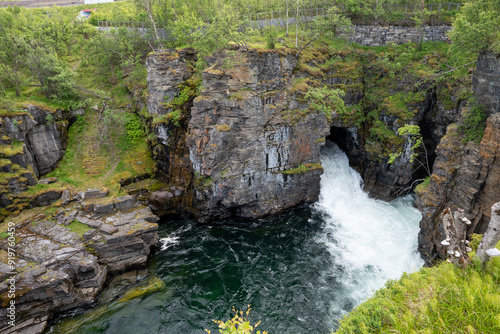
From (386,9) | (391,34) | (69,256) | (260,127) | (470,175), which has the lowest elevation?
(69,256)

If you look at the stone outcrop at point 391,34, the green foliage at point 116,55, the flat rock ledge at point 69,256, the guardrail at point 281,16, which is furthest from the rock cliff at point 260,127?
the guardrail at point 281,16

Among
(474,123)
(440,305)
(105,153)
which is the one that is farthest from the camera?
(105,153)

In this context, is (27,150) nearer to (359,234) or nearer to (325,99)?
(325,99)

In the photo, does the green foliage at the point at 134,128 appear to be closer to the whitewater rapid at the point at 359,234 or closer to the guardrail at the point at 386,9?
the guardrail at the point at 386,9

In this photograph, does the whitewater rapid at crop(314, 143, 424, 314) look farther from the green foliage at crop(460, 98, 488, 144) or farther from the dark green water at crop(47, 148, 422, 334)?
the green foliage at crop(460, 98, 488, 144)

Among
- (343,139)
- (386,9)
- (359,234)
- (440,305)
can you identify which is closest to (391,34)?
(386,9)

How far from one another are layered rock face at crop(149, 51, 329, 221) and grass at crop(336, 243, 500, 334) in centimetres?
1937

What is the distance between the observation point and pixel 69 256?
20.8m

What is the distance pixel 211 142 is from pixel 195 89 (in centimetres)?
752

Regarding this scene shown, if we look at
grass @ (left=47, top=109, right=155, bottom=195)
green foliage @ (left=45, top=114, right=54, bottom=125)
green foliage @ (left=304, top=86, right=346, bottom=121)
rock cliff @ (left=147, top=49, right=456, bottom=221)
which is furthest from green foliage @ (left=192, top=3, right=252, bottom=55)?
green foliage @ (left=45, top=114, right=54, bottom=125)

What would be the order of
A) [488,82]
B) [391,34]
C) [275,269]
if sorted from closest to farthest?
[488,82] < [275,269] < [391,34]

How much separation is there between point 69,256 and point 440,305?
22841 millimetres

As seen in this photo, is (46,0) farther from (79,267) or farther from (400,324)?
(400,324)

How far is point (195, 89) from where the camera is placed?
1219 inches
